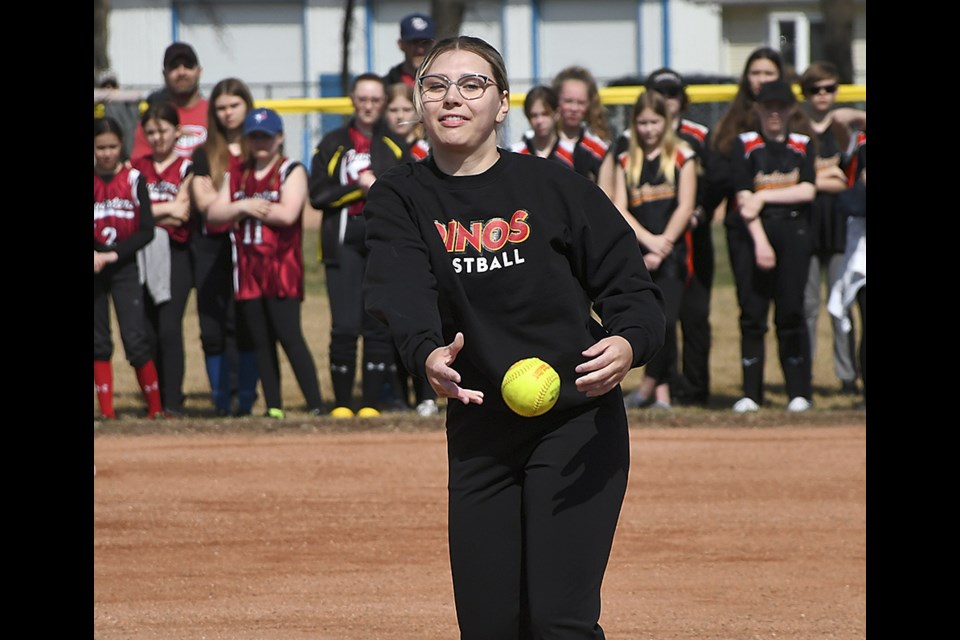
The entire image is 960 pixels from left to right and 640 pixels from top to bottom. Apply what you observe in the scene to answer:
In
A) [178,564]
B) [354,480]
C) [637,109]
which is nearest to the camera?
[178,564]

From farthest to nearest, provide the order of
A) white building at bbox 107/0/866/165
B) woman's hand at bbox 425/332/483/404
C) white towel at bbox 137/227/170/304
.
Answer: white building at bbox 107/0/866/165 → white towel at bbox 137/227/170/304 → woman's hand at bbox 425/332/483/404

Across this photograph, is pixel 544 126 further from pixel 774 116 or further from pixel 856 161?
pixel 856 161

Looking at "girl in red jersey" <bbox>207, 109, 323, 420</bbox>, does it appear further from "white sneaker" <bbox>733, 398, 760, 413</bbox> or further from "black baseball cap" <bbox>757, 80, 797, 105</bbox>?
"black baseball cap" <bbox>757, 80, 797, 105</bbox>

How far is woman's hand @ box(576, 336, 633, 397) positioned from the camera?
12.6 feet

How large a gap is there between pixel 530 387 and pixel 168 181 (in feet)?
23.0

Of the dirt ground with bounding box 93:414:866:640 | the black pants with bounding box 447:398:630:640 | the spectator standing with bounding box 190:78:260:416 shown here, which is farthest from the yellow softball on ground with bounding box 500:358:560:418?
the spectator standing with bounding box 190:78:260:416

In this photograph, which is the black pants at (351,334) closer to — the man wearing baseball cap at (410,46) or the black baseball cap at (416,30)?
the man wearing baseball cap at (410,46)

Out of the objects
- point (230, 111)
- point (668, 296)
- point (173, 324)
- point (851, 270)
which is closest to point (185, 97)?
point (230, 111)

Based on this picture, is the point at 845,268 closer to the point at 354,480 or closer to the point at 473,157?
the point at 354,480

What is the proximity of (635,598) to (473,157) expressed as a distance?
107 inches

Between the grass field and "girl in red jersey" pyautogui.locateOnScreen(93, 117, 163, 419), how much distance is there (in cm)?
81

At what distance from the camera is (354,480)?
857cm

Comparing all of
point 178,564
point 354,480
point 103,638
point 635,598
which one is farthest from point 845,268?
point 103,638

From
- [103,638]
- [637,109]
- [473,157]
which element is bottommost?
[103,638]
